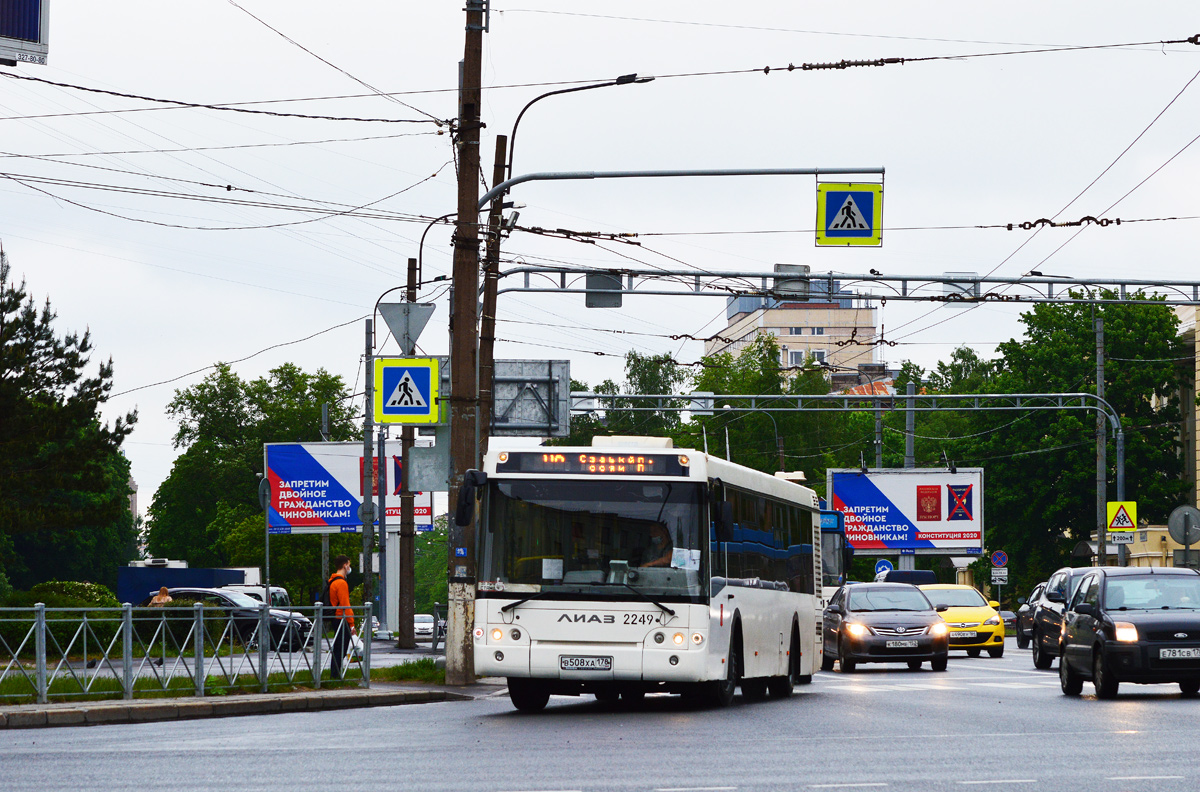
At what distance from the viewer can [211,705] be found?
62.4 ft

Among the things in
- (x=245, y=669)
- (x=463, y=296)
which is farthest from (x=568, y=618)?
(x=463, y=296)

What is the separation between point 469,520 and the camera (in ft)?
60.8

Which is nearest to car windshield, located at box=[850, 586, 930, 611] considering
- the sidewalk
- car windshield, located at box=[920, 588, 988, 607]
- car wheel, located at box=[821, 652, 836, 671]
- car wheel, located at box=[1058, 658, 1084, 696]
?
car wheel, located at box=[821, 652, 836, 671]

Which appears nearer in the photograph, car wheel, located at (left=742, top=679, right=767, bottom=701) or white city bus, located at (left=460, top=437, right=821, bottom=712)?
white city bus, located at (left=460, top=437, right=821, bottom=712)

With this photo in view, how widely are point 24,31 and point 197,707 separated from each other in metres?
13.1

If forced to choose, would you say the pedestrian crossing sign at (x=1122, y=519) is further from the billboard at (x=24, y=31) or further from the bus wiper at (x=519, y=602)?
the bus wiper at (x=519, y=602)

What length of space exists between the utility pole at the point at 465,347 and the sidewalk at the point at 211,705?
85 cm

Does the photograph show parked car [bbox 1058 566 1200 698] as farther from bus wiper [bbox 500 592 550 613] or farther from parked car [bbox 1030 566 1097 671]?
bus wiper [bbox 500 592 550 613]

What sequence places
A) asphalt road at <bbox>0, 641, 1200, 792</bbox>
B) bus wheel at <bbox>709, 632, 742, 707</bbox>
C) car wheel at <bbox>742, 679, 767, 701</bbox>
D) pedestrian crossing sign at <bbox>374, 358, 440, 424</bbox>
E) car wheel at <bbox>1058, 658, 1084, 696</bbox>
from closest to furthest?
A: asphalt road at <bbox>0, 641, 1200, 792</bbox>
bus wheel at <bbox>709, 632, 742, 707</bbox>
car wheel at <bbox>1058, 658, 1084, 696</bbox>
car wheel at <bbox>742, 679, 767, 701</bbox>
pedestrian crossing sign at <bbox>374, 358, 440, 424</bbox>

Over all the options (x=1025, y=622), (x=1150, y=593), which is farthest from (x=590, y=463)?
(x=1025, y=622)

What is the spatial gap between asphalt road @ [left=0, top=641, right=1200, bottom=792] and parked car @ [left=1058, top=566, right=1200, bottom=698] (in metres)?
0.36

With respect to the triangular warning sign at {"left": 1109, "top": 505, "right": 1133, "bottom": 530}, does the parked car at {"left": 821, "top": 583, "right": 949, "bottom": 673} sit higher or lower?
lower

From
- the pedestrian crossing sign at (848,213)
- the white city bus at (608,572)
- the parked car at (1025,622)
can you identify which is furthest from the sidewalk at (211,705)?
the parked car at (1025,622)

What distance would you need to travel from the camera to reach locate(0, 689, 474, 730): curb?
681 inches
